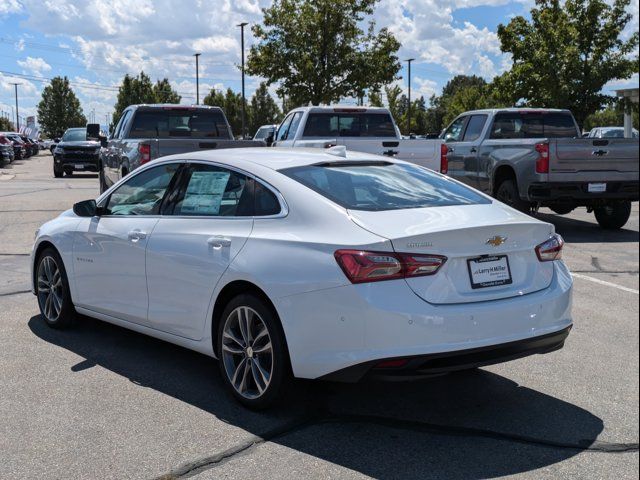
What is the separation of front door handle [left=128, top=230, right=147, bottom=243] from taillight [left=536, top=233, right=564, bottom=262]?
106 inches

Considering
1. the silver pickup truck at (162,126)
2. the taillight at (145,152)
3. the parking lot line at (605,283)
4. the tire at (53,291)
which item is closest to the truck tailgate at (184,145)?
the taillight at (145,152)

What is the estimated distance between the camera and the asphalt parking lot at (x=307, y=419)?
3867mm

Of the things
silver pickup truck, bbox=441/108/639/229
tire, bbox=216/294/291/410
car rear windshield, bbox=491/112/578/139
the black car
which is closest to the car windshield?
the black car

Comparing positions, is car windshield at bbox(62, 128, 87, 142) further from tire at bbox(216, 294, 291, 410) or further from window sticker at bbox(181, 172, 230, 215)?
tire at bbox(216, 294, 291, 410)

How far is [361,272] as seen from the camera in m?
4.05

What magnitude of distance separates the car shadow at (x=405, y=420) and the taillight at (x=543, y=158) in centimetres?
717

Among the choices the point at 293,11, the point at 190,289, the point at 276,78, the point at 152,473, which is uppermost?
the point at 293,11

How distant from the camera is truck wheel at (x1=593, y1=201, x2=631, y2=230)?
13109 mm

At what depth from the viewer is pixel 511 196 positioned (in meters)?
12.8

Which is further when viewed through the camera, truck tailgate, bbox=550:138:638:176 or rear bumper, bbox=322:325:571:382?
truck tailgate, bbox=550:138:638:176

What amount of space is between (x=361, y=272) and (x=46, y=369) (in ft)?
8.70

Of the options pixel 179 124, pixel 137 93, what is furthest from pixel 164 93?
pixel 179 124

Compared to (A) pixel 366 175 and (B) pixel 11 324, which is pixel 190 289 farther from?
(B) pixel 11 324

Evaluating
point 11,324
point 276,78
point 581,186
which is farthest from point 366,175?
point 276,78
